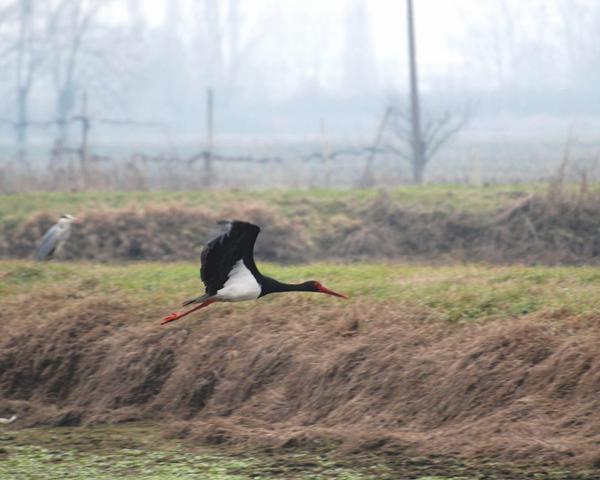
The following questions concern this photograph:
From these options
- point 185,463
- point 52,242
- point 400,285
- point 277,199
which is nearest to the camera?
point 185,463

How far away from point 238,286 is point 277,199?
10.0 m

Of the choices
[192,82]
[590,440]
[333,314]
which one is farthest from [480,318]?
[192,82]

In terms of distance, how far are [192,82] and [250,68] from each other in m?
5.72

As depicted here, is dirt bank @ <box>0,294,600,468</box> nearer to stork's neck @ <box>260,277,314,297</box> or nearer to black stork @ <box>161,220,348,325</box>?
stork's neck @ <box>260,277,314,297</box>

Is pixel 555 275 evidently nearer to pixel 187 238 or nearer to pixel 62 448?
pixel 62 448

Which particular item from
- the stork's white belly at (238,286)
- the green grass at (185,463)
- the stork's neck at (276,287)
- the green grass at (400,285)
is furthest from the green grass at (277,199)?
the green grass at (185,463)

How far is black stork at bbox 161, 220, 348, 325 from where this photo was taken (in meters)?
9.17

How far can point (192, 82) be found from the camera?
75.6 m

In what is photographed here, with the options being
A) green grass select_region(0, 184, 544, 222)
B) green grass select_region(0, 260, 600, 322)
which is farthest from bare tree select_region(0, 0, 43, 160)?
green grass select_region(0, 260, 600, 322)

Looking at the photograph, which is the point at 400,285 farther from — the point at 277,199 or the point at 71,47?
the point at 71,47

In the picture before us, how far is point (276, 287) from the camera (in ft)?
33.3

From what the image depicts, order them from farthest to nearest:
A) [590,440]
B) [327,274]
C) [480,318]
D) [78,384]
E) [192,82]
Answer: [192,82]
[327,274]
[78,384]
[480,318]
[590,440]

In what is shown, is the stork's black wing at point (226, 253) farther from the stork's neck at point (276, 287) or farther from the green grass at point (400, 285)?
the green grass at point (400, 285)

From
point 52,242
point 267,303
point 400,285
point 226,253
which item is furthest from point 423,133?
point 226,253
